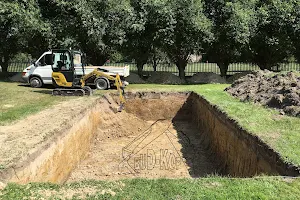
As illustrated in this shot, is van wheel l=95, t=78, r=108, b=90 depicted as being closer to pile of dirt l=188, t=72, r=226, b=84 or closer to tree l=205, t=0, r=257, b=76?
pile of dirt l=188, t=72, r=226, b=84

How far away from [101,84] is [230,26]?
848 centimetres

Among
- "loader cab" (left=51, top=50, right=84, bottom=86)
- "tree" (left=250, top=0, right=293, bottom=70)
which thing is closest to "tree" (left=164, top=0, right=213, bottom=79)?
"tree" (left=250, top=0, right=293, bottom=70)

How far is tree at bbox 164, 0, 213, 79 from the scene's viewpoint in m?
18.8

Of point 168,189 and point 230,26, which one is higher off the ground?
point 230,26

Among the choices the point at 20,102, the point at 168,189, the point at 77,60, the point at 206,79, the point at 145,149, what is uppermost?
the point at 77,60

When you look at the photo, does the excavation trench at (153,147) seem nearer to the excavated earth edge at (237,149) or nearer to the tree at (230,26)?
the excavated earth edge at (237,149)

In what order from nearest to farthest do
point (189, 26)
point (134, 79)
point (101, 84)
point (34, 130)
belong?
point (34, 130) < point (101, 84) < point (189, 26) < point (134, 79)

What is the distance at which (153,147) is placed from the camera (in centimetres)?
1222

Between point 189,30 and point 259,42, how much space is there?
495 cm

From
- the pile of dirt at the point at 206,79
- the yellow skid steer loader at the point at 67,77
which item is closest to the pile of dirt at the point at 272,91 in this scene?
the yellow skid steer loader at the point at 67,77

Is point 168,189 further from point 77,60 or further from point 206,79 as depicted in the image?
point 206,79

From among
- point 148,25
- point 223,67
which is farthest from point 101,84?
point 223,67

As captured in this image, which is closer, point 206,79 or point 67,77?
point 67,77

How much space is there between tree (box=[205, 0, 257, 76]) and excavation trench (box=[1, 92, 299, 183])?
5.64 meters
